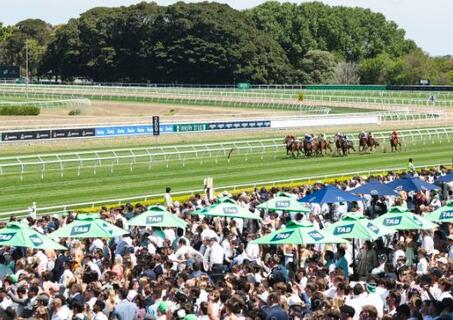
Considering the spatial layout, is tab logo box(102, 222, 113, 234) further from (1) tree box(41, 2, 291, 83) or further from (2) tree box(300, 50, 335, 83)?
(2) tree box(300, 50, 335, 83)

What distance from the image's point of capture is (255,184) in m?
33.6

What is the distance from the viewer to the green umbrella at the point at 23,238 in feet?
52.1

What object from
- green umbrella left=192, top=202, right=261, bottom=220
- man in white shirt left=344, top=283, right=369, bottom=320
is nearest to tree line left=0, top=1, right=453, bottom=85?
green umbrella left=192, top=202, right=261, bottom=220

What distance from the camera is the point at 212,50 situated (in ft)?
362

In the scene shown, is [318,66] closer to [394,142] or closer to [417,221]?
[394,142]

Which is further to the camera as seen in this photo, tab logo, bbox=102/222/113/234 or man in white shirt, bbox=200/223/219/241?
man in white shirt, bbox=200/223/219/241

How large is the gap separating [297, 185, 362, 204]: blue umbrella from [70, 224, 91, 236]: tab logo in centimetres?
586

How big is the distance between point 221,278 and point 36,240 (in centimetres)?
304

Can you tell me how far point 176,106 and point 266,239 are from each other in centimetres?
6344

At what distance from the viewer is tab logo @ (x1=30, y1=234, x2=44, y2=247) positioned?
15978 mm

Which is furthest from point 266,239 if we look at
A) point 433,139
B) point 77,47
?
point 77,47

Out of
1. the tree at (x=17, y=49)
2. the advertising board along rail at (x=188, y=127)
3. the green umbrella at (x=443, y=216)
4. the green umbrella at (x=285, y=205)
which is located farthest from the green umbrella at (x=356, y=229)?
the tree at (x=17, y=49)

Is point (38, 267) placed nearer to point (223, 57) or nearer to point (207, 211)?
point (207, 211)

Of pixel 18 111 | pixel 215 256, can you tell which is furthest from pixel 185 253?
pixel 18 111
